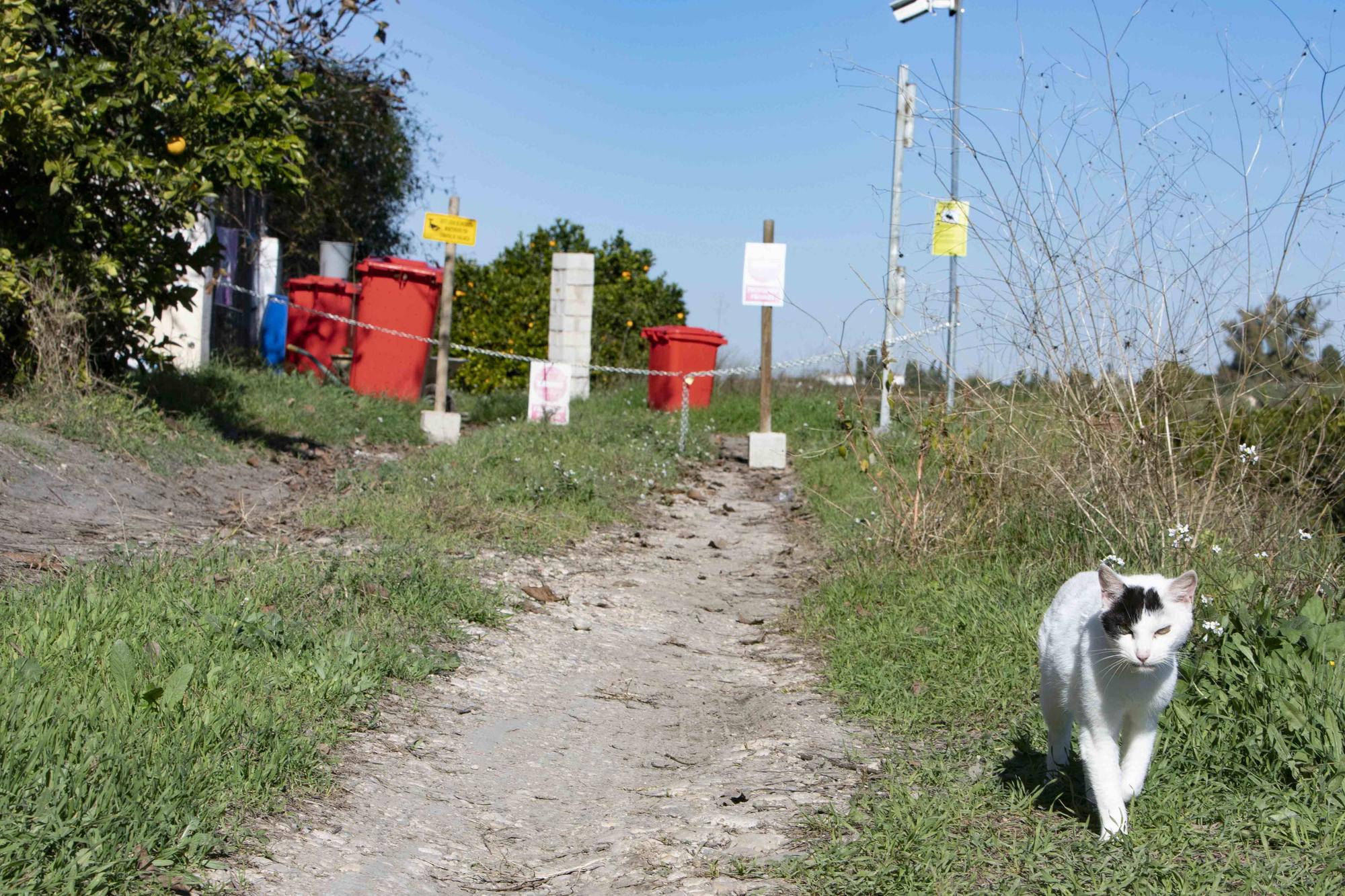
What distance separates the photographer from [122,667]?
3.44 meters

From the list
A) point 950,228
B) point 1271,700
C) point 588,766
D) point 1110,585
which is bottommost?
point 588,766

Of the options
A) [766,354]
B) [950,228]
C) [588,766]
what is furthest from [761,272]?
[588,766]

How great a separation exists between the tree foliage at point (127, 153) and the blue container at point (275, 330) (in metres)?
5.58

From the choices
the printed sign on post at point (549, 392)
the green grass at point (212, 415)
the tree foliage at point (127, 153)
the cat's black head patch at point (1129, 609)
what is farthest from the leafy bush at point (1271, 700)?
the printed sign on post at point (549, 392)

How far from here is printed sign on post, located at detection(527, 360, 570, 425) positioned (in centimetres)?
1183

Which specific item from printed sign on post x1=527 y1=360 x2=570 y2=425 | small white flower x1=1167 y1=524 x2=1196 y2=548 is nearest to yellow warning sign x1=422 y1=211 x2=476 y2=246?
printed sign on post x1=527 y1=360 x2=570 y2=425

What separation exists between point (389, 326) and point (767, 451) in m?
4.80

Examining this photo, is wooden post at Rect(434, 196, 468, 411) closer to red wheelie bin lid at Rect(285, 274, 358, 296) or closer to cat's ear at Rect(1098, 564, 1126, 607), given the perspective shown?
red wheelie bin lid at Rect(285, 274, 358, 296)

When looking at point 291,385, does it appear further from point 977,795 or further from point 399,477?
point 977,795

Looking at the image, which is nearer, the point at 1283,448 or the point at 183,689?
the point at 183,689

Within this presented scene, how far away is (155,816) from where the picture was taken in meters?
2.76

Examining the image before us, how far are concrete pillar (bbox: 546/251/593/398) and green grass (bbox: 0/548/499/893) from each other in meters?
10.2

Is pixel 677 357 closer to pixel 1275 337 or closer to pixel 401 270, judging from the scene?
pixel 401 270

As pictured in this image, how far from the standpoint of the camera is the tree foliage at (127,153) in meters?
7.61
